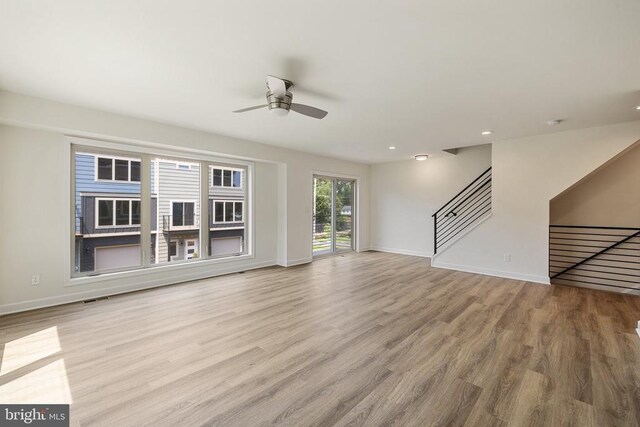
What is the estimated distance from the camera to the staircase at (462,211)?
609 centimetres

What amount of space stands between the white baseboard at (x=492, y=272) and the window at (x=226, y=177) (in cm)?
455

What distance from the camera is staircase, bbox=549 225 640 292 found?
4859 mm

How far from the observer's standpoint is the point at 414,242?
739 centimetres

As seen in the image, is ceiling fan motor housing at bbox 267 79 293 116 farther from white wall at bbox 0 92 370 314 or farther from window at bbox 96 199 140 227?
window at bbox 96 199 140 227

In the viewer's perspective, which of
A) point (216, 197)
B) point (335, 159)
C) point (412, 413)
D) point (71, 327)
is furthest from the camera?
point (335, 159)

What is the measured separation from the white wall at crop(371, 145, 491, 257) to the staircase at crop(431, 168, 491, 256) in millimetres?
199

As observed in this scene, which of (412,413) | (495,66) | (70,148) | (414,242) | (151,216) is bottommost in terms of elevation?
(412,413)

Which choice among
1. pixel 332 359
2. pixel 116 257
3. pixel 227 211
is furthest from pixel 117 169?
pixel 332 359

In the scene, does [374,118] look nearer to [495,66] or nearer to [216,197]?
[495,66]

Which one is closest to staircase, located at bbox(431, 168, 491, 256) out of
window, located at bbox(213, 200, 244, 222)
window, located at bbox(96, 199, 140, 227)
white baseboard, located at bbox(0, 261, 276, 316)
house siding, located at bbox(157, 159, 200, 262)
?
Answer: window, located at bbox(213, 200, 244, 222)

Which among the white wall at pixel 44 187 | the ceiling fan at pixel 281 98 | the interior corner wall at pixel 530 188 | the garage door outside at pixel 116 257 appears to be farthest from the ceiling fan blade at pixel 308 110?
the interior corner wall at pixel 530 188

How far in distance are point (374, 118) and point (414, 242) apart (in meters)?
4.41

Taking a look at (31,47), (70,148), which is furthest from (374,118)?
(70,148)

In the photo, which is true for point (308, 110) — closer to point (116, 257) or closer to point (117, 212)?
point (117, 212)
